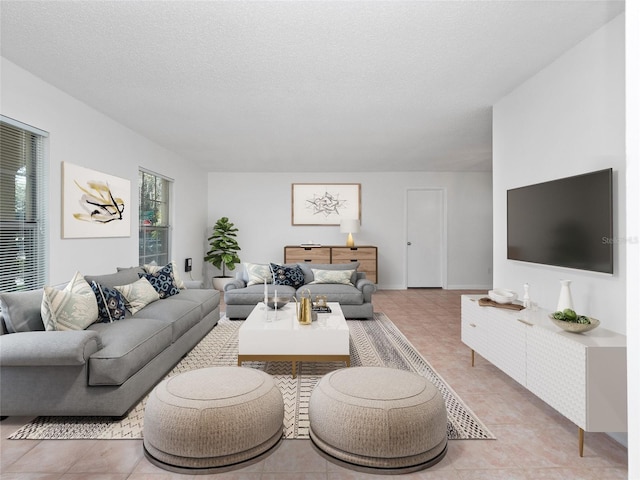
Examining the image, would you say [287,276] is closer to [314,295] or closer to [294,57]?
[314,295]

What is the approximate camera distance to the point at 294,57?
9.19ft

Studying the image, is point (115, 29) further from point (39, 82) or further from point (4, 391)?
point (4, 391)

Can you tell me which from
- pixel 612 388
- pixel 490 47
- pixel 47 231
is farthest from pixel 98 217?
pixel 612 388

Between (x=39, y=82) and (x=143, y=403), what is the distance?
294cm

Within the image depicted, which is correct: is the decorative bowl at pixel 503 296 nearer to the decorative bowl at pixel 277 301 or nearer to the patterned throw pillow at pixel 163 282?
the decorative bowl at pixel 277 301

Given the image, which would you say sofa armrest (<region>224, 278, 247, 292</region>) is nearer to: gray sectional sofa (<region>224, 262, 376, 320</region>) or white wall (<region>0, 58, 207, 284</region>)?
gray sectional sofa (<region>224, 262, 376, 320</region>)

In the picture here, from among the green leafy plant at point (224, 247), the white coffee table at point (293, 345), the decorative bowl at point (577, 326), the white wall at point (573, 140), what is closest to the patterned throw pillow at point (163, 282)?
the white coffee table at point (293, 345)

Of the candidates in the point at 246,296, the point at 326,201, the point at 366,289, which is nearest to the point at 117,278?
the point at 246,296

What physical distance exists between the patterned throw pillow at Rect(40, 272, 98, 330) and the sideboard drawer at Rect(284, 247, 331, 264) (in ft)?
15.0

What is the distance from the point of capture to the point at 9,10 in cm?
227

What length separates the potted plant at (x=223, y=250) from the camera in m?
7.34

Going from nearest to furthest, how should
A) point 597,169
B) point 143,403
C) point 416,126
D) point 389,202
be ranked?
point 597,169 < point 143,403 < point 416,126 < point 389,202

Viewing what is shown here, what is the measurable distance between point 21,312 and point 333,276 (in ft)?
12.2

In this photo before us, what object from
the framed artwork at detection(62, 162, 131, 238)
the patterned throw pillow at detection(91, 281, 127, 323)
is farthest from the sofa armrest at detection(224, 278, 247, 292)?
the patterned throw pillow at detection(91, 281, 127, 323)
